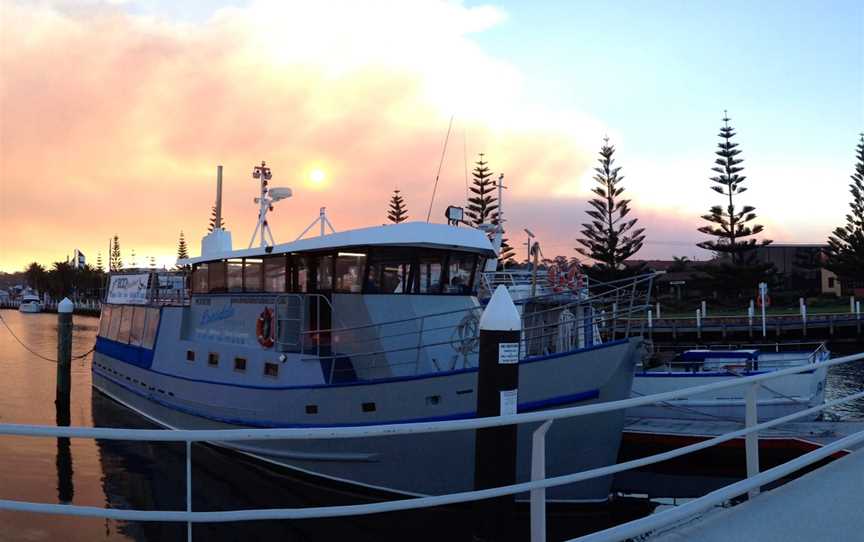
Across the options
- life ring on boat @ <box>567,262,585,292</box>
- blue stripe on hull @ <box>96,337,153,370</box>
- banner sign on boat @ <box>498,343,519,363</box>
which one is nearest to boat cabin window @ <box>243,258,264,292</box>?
blue stripe on hull @ <box>96,337,153,370</box>

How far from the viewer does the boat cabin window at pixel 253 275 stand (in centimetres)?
1183

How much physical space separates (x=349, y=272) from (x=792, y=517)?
24.4 ft

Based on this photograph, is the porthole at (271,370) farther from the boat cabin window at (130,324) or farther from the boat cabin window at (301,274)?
the boat cabin window at (130,324)

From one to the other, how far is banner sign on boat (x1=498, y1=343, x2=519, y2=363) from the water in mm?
4036

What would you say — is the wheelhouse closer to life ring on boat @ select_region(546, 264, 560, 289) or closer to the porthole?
the porthole

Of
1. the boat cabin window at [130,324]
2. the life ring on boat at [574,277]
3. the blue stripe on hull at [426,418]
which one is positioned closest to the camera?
the blue stripe on hull at [426,418]

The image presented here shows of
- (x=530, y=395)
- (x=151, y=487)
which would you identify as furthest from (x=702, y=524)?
(x=151, y=487)

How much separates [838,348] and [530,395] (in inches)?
1437

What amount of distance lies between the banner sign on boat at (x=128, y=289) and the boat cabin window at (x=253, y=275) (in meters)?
5.37

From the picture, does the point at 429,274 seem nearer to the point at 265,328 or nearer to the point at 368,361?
the point at 368,361

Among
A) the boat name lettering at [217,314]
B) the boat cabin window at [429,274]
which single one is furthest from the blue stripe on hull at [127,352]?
the boat cabin window at [429,274]

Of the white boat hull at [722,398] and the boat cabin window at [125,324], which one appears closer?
the white boat hull at [722,398]

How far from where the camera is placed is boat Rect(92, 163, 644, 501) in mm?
8445

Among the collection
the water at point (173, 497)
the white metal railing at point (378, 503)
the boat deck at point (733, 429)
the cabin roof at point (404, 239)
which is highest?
the cabin roof at point (404, 239)
